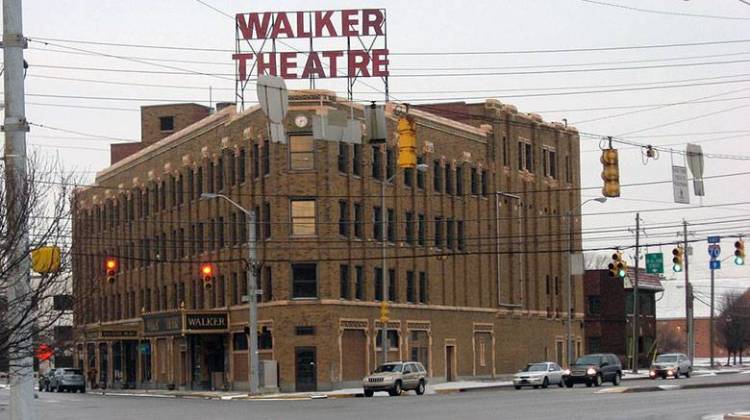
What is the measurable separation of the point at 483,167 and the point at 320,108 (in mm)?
17870

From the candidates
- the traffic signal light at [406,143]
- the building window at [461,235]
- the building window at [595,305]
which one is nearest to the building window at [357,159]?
the building window at [461,235]

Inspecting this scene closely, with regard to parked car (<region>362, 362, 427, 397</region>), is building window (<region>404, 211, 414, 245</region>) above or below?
above

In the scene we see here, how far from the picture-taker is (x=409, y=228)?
252ft

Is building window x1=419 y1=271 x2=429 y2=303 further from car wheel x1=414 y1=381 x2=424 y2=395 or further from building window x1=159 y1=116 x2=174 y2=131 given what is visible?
building window x1=159 y1=116 x2=174 y2=131

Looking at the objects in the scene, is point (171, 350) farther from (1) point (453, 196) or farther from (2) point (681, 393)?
(2) point (681, 393)

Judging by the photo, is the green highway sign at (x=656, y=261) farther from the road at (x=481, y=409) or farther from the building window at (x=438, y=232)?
the road at (x=481, y=409)

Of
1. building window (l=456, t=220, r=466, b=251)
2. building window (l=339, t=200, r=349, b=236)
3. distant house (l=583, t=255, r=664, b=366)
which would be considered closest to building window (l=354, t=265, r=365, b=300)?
building window (l=339, t=200, r=349, b=236)

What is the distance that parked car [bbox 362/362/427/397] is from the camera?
59.1 m

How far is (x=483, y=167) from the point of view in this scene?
8356cm

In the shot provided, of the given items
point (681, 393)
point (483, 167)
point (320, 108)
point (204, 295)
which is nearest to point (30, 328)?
point (681, 393)

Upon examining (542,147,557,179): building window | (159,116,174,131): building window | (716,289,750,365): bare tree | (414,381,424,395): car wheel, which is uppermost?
(159,116,174,131): building window

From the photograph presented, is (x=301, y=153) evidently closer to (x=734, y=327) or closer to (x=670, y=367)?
(x=670, y=367)

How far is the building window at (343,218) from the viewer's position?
233ft

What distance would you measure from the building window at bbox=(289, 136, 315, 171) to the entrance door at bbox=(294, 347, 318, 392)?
32.2 ft
